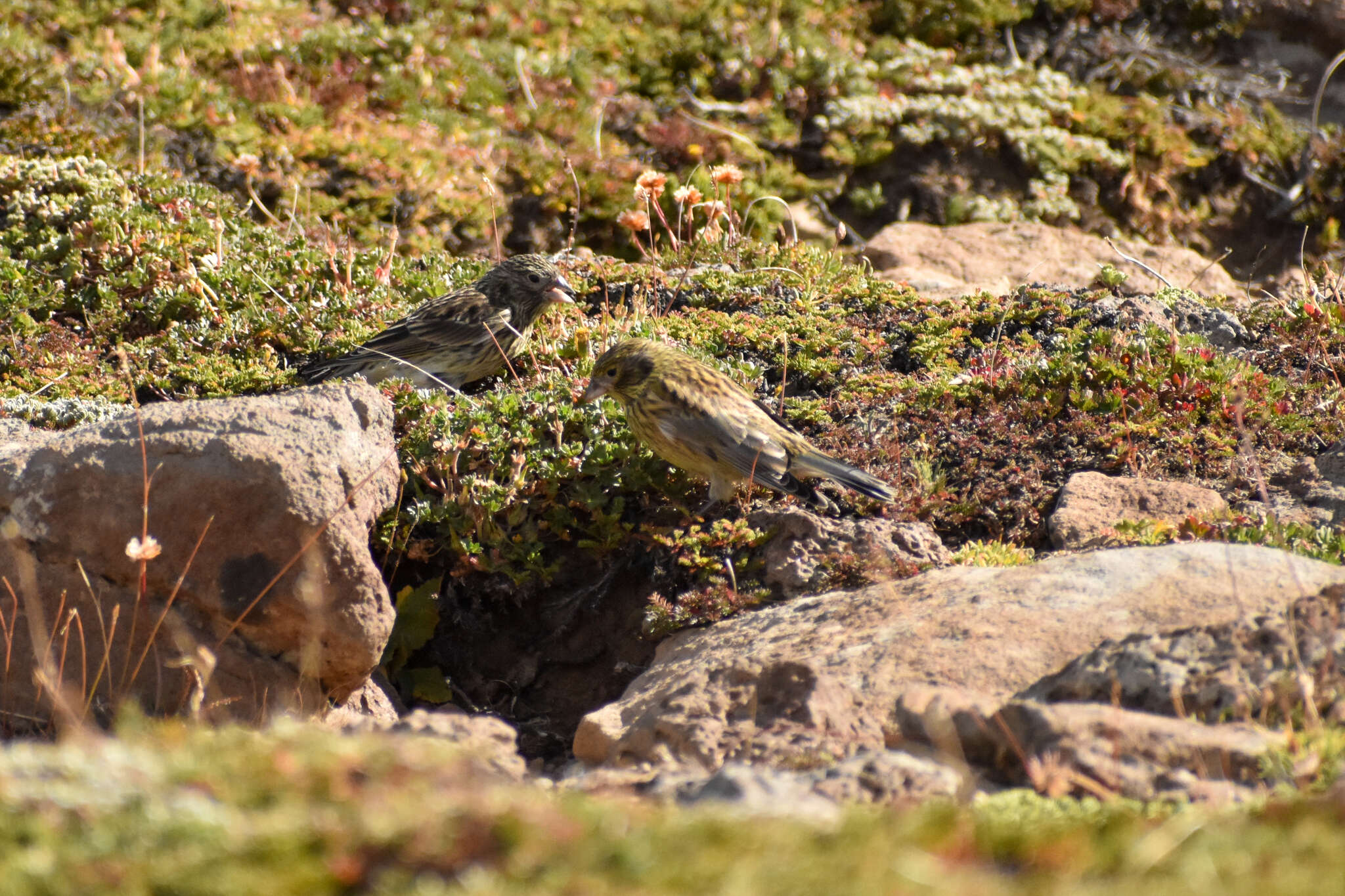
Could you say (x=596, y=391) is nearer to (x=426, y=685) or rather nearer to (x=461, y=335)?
(x=461, y=335)

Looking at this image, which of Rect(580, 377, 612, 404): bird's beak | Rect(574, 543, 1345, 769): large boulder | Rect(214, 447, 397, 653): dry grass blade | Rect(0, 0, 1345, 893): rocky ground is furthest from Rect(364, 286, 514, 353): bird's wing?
Rect(574, 543, 1345, 769): large boulder

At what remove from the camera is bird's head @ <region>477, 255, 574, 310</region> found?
779 cm

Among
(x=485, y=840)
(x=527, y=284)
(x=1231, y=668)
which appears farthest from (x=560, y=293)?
(x=485, y=840)

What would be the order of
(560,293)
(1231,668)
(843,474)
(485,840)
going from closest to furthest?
(485,840)
(1231,668)
(843,474)
(560,293)

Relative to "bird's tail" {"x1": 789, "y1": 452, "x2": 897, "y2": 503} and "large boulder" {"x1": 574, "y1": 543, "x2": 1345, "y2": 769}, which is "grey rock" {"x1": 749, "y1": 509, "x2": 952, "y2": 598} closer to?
"bird's tail" {"x1": 789, "y1": 452, "x2": 897, "y2": 503}

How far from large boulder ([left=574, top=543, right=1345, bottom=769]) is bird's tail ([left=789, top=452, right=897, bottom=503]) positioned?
2.43ft

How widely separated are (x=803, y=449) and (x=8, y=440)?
412 centimetres

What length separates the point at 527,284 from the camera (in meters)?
7.84

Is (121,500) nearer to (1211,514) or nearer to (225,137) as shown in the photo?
(1211,514)

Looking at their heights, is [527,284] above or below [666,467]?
above

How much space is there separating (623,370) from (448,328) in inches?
68.6

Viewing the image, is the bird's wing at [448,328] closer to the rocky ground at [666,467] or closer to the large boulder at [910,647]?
the rocky ground at [666,467]

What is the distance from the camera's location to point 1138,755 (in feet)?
10.6

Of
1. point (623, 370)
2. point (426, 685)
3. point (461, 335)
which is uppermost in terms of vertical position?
point (623, 370)
